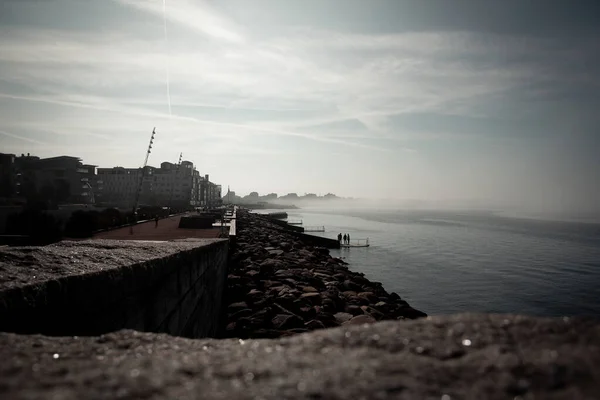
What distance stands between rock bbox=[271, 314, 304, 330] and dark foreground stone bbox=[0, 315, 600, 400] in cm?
672

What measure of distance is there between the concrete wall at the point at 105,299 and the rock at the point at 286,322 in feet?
9.11

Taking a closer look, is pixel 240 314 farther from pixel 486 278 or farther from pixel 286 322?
pixel 486 278

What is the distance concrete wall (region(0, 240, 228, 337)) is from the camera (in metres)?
2.14

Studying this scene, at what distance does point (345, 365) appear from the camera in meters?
1.23

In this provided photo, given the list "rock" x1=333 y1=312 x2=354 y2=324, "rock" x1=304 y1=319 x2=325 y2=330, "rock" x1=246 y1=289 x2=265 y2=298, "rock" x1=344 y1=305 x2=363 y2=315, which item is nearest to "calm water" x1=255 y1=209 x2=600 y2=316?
"rock" x1=344 y1=305 x2=363 y2=315

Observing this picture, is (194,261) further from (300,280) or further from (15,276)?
A: (300,280)

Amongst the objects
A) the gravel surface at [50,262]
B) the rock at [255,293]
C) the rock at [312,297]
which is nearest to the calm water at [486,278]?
the rock at [312,297]

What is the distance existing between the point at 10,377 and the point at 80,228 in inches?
700

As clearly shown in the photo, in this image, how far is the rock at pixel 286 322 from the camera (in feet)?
26.3

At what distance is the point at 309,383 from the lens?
3.68 feet

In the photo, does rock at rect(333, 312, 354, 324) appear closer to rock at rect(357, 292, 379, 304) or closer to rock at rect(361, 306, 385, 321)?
rock at rect(361, 306, 385, 321)

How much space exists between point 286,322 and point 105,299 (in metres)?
5.72

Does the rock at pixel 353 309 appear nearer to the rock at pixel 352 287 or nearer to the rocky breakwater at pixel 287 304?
the rocky breakwater at pixel 287 304

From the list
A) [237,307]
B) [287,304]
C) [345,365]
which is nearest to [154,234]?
[237,307]
